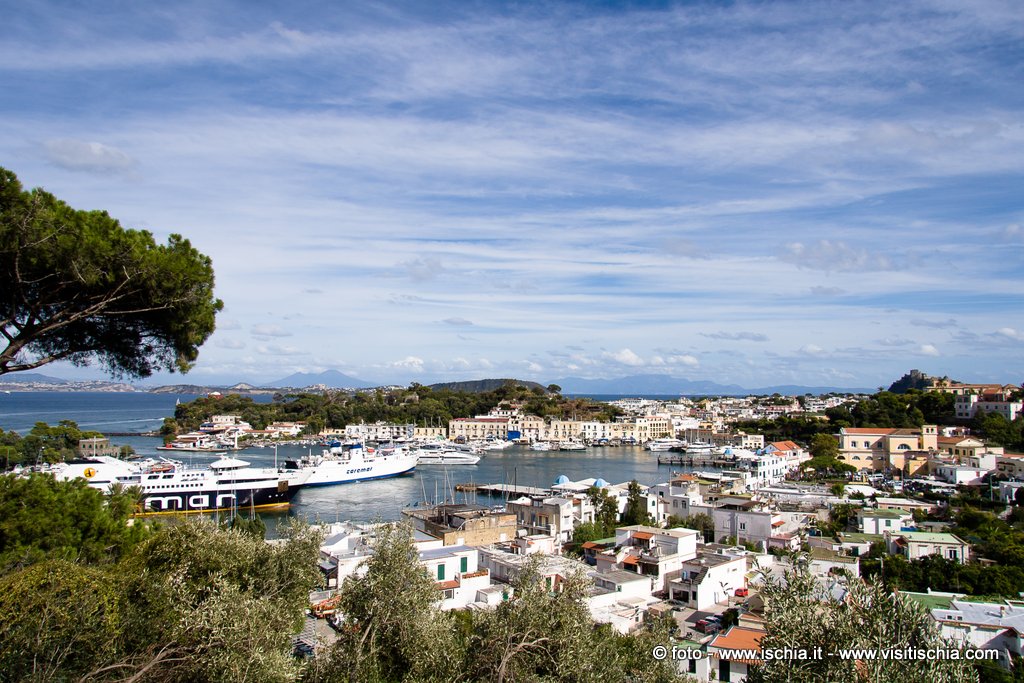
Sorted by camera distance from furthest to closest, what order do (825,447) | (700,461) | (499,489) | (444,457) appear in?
(700,461)
(444,457)
(825,447)
(499,489)

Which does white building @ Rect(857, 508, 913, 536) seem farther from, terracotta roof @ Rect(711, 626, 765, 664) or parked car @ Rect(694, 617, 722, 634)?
terracotta roof @ Rect(711, 626, 765, 664)

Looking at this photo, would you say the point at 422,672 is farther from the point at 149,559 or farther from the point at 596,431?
the point at 596,431

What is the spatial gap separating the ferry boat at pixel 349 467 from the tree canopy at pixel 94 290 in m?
21.5

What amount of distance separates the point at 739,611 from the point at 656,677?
5403mm

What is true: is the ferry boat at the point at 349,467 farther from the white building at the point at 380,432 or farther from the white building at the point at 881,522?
the white building at the point at 881,522

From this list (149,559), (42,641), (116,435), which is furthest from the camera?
(116,435)

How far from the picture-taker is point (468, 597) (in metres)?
9.38

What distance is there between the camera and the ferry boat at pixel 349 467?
26250mm

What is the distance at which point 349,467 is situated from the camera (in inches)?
1085

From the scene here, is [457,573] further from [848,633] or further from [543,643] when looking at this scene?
[848,633]

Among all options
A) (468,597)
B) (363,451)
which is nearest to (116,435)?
(363,451)

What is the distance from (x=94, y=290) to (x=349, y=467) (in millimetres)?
23767

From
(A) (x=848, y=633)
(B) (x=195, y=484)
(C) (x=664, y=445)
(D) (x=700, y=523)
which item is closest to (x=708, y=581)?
(D) (x=700, y=523)

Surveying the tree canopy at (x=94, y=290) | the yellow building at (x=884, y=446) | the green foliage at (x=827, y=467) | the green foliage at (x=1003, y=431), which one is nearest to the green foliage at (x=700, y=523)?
the tree canopy at (x=94, y=290)
